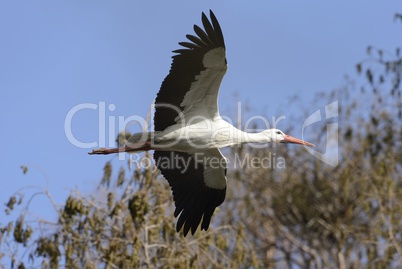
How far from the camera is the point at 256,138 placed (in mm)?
11695

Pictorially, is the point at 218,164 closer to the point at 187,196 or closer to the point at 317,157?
the point at 187,196

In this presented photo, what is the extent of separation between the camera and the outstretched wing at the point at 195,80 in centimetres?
1045

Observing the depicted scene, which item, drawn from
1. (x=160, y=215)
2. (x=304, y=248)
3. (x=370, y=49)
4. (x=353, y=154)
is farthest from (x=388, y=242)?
(x=304, y=248)

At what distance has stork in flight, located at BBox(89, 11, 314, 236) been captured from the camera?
10.5 meters

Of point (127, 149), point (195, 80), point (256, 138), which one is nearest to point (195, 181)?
point (256, 138)

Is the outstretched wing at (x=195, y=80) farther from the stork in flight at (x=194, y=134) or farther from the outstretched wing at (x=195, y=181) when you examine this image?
the outstretched wing at (x=195, y=181)

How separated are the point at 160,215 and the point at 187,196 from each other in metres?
0.44

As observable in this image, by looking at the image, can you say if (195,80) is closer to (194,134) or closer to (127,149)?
(194,134)

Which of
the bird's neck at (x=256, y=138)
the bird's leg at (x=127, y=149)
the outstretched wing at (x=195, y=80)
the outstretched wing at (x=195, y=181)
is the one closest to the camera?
the outstretched wing at (x=195, y=80)

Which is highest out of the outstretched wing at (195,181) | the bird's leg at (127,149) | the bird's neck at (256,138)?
the bird's neck at (256,138)

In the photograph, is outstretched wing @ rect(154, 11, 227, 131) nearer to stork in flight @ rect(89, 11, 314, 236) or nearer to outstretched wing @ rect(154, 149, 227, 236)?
stork in flight @ rect(89, 11, 314, 236)

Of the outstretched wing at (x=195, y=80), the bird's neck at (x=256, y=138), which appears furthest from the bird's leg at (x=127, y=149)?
the bird's neck at (x=256, y=138)

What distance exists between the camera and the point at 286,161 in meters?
22.2

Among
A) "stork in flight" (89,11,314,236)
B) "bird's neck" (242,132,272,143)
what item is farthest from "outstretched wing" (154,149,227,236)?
"bird's neck" (242,132,272,143)
